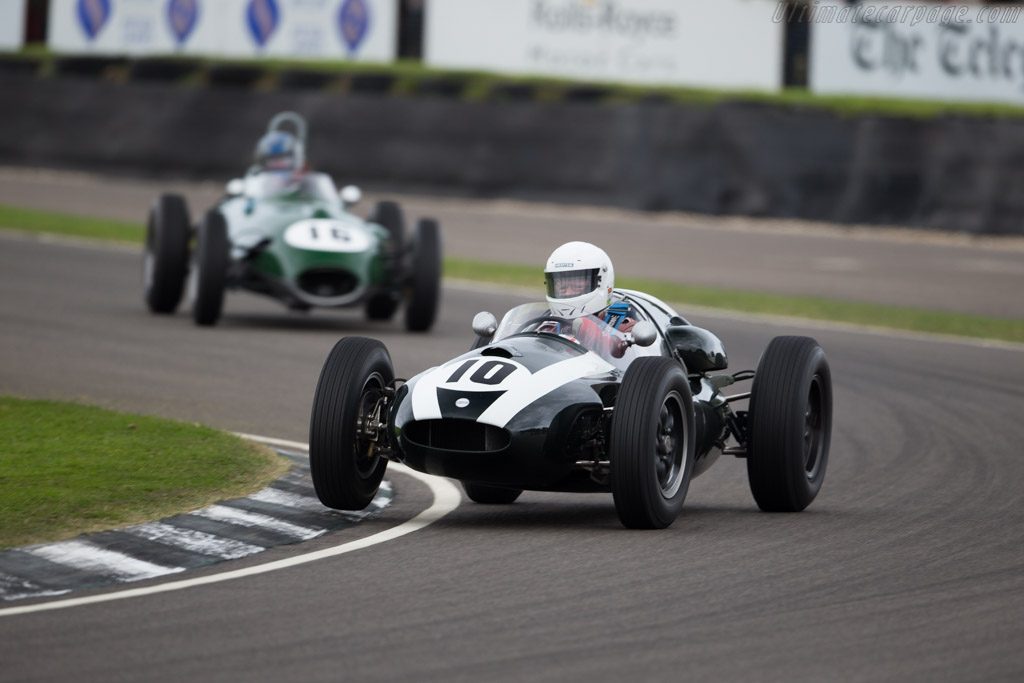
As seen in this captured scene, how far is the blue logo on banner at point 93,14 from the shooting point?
31.1 metres

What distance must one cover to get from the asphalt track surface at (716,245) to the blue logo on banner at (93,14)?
2639 millimetres

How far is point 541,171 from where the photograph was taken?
27.8 metres

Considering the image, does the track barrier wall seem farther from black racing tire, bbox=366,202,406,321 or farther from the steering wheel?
the steering wheel

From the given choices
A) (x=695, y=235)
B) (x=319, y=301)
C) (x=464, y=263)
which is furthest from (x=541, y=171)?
(x=319, y=301)

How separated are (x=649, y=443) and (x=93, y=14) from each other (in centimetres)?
2547

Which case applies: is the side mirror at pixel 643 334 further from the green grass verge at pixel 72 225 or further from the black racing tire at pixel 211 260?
the green grass verge at pixel 72 225

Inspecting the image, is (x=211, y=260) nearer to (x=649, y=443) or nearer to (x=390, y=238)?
(x=390, y=238)

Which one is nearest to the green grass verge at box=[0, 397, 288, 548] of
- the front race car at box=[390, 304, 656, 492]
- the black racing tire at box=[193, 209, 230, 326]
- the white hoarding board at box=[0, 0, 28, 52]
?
the front race car at box=[390, 304, 656, 492]

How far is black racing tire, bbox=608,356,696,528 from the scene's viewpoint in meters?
7.88

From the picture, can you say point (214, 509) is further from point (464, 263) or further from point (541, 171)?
point (541, 171)

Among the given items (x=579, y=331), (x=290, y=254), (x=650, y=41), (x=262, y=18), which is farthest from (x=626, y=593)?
(x=262, y=18)

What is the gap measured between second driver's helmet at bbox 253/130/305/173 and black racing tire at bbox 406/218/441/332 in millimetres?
1867

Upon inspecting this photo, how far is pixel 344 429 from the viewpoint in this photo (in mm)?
8203

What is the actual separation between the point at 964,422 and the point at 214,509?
6.07 m
